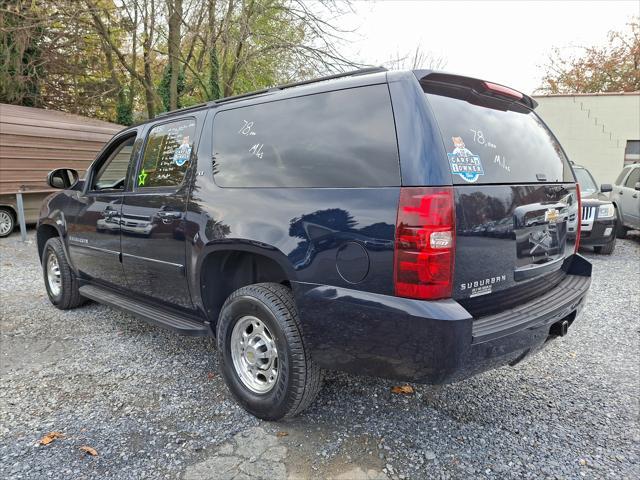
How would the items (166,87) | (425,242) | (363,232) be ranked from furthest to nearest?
(166,87)
(363,232)
(425,242)

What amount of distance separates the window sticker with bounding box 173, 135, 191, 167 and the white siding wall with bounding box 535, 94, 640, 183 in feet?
45.5

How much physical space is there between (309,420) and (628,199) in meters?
9.43

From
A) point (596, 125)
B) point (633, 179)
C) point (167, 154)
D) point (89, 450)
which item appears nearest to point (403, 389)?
point (89, 450)

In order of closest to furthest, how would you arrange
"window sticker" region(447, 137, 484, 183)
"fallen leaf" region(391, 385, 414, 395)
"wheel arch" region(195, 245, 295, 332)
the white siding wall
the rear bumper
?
1. the rear bumper
2. "window sticker" region(447, 137, 484, 183)
3. "wheel arch" region(195, 245, 295, 332)
4. "fallen leaf" region(391, 385, 414, 395)
5. the white siding wall

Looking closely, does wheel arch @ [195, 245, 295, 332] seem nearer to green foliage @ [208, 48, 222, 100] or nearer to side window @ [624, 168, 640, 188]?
side window @ [624, 168, 640, 188]

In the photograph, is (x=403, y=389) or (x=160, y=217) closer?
(x=403, y=389)

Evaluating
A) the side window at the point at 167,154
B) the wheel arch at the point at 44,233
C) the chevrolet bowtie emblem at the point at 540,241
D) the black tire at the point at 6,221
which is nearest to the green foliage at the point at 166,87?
the black tire at the point at 6,221

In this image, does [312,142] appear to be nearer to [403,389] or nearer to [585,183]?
[403,389]

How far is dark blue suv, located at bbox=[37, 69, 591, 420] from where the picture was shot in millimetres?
2090

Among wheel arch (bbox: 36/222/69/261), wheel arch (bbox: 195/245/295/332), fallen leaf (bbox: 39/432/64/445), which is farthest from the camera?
wheel arch (bbox: 36/222/69/261)

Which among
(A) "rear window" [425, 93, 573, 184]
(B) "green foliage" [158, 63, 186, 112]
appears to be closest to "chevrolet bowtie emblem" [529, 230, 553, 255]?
(A) "rear window" [425, 93, 573, 184]

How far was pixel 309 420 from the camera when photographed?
2.78 meters

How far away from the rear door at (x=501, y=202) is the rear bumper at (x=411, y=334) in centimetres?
14

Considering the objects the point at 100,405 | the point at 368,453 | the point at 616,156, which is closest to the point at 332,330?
the point at 368,453
